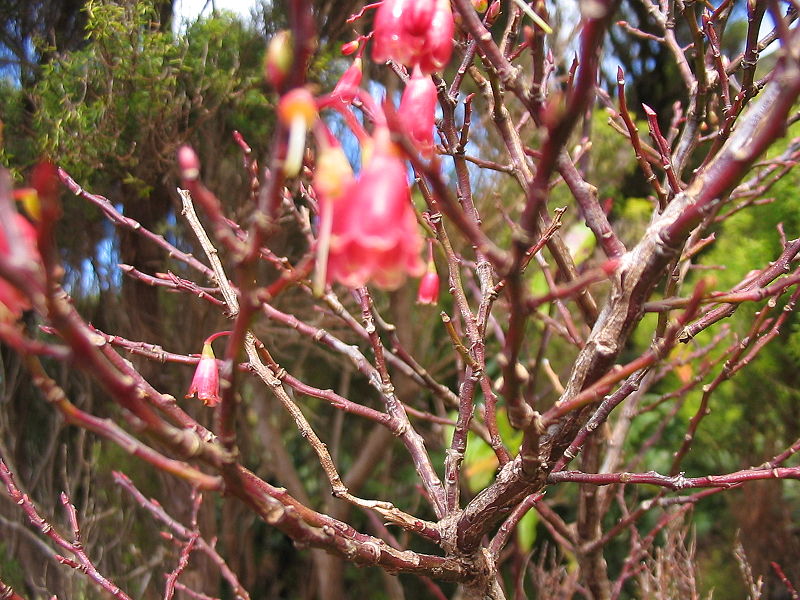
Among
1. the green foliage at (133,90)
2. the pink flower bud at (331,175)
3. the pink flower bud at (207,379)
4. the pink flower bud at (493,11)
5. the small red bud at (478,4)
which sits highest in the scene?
the green foliage at (133,90)

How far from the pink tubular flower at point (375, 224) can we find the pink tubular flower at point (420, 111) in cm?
13

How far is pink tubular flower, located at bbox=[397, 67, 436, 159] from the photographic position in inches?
18.6

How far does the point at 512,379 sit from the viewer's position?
1.55ft

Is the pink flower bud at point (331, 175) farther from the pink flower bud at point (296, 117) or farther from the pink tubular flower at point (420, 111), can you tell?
the pink tubular flower at point (420, 111)

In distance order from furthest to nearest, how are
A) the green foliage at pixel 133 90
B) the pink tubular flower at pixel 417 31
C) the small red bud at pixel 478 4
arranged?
the green foliage at pixel 133 90 < the small red bud at pixel 478 4 < the pink tubular flower at pixel 417 31

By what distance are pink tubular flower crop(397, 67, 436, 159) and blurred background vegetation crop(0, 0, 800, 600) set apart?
78 cm

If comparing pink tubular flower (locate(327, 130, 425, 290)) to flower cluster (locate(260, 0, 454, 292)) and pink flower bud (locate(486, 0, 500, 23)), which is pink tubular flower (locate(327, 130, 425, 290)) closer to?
flower cluster (locate(260, 0, 454, 292))

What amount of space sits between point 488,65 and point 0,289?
538 mm

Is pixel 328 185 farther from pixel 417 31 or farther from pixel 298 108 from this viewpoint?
pixel 417 31

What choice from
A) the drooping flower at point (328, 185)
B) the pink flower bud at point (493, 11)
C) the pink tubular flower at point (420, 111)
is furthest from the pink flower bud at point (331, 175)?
the pink flower bud at point (493, 11)

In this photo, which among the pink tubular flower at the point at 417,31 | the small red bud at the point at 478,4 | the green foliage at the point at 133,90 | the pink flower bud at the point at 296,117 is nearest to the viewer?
the pink flower bud at the point at 296,117

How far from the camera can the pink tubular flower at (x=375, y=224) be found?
34cm

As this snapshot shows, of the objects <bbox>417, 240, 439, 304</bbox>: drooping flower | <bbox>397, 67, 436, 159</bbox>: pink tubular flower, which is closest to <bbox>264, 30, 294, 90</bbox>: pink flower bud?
<bbox>397, 67, 436, 159</bbox>: pink tubular flower

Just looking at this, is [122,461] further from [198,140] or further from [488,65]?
[488,65]
